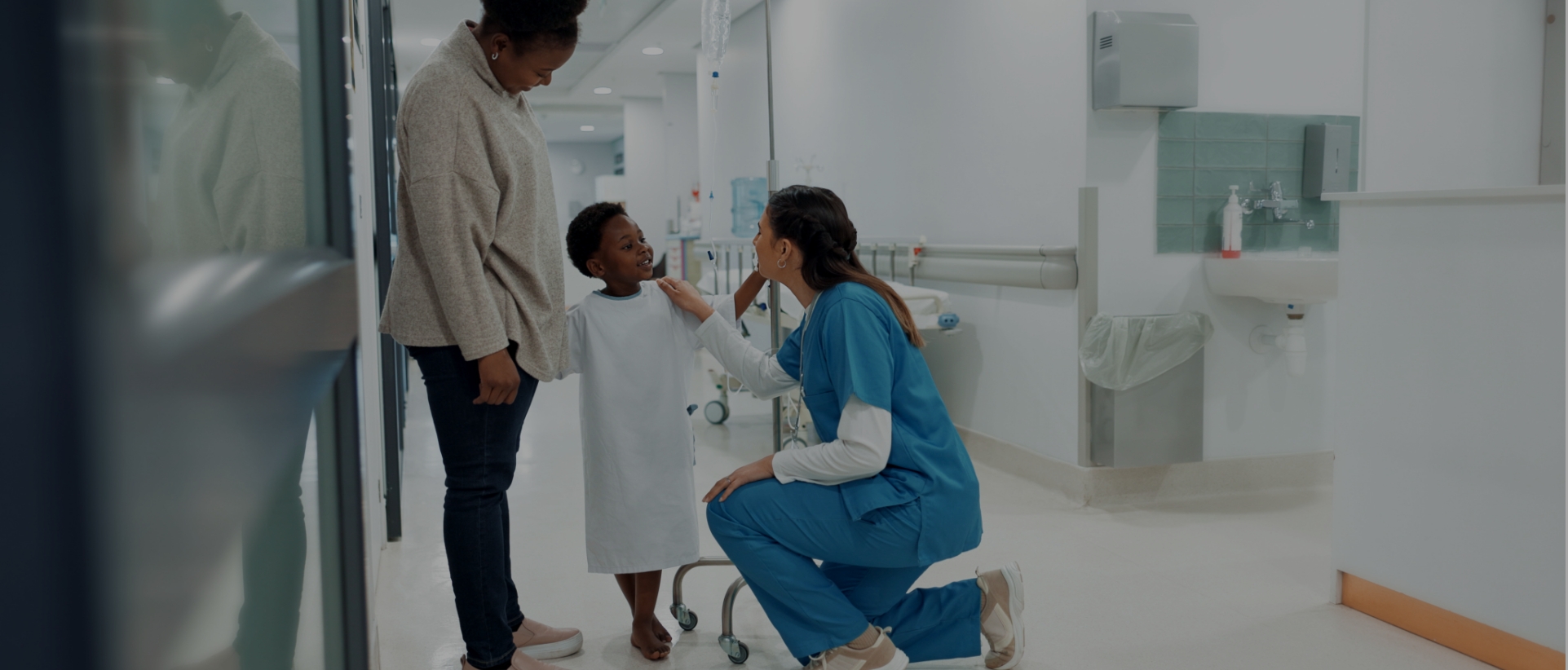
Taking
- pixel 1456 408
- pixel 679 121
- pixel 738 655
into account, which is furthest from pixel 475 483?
pixel 679 121

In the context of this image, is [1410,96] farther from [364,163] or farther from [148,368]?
[148,368]

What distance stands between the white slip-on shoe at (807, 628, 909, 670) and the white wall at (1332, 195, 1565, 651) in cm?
114

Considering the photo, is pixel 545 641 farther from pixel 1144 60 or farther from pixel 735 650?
pixel 1144 60

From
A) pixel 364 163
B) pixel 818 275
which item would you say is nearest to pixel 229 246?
pixel 818 275

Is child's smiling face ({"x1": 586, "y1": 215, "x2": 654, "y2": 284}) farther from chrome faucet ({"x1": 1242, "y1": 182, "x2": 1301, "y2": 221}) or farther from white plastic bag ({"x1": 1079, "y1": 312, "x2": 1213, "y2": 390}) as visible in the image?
chrome faucet ({"x1": 1242, "y1": 182, "x2": 1301, "y2": 221})

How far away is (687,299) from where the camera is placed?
2.12 meters

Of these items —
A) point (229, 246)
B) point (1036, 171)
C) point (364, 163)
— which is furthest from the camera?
point (1036, 171)

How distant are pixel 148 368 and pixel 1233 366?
3.73 metres

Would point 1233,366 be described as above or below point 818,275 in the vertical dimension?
below

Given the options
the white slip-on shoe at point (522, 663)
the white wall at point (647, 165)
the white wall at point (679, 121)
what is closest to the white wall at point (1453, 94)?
the white slip-on shoe at point (522, 663)

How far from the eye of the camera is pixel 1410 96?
11.0 feet

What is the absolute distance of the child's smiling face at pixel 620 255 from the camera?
2.11 meters

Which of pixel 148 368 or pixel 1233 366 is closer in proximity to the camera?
pixel 148 368

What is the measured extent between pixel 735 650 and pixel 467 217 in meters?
1.02
